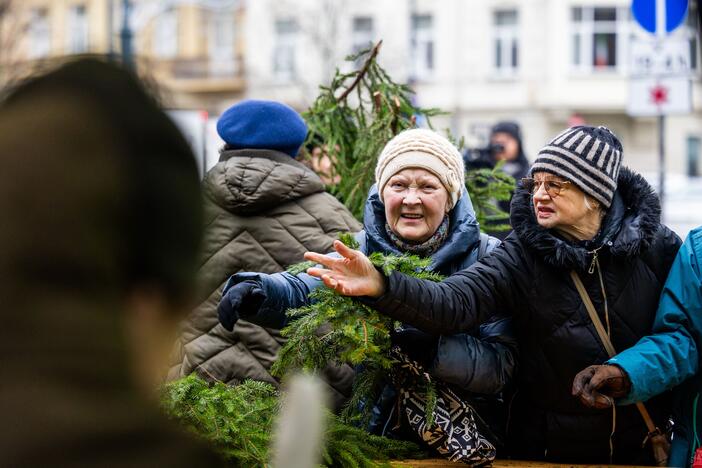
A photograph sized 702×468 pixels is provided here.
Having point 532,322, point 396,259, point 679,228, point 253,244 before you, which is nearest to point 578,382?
point 532,322

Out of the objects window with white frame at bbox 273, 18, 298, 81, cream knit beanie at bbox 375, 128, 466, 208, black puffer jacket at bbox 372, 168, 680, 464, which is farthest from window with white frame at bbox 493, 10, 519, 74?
black puffer jacket at bbox 372, 168, 680, 464

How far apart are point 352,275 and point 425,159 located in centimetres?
83

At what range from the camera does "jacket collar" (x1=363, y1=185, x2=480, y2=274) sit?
3658 mm

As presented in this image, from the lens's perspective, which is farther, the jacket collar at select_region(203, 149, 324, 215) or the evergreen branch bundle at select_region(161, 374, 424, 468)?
the jacket collar at select_region(203, 149, 324, 215)

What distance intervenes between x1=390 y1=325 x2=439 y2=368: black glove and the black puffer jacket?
14cm

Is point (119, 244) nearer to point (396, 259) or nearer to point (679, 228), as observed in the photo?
point (396, 259)

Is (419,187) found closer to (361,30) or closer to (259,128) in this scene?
(259,128)

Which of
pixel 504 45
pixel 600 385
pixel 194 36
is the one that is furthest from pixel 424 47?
pixel 600 385

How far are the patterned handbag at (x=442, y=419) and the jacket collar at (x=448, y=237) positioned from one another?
15.9 inches

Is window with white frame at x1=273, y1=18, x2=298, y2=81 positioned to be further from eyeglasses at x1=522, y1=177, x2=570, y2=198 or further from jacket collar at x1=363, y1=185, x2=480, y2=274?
eyeglasses at x1=522, y1=177, x2=570, y2=198

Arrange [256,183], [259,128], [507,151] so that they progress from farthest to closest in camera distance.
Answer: [507,151]
[259,128]
[256,183]

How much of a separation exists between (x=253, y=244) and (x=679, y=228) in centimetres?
1483

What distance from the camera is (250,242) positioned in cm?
425

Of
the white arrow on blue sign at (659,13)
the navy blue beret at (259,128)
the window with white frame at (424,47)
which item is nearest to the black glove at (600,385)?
the navy blue beret at (259,128)
